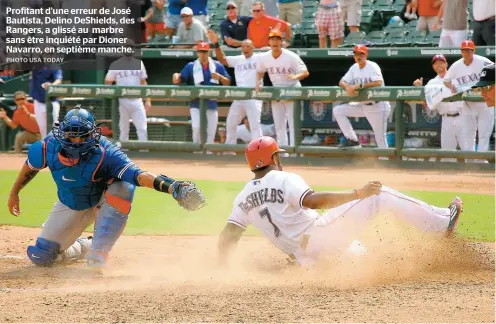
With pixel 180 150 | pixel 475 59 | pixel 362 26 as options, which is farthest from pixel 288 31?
pixel 475 59

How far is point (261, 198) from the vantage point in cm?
593

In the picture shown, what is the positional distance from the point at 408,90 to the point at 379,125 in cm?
75

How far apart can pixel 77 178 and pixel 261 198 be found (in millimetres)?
1499

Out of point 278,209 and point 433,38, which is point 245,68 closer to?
point 433,38

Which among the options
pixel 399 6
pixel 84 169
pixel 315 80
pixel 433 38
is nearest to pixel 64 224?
pixel 84 169

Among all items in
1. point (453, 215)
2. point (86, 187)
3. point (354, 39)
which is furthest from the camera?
point (354, 39)

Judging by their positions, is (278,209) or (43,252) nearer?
(278,209)

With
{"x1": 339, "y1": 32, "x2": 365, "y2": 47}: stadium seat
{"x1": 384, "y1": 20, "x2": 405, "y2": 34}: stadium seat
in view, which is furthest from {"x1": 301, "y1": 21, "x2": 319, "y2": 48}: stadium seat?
{"x1": 384, "y1": 20, "x2": 405, "y2": 34}: stadium seat

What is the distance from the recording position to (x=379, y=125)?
534 inches

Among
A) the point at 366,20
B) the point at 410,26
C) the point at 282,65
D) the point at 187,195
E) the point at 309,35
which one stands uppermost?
the point at 366,20

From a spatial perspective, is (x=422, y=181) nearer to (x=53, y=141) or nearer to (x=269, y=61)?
(x=269, y=61)

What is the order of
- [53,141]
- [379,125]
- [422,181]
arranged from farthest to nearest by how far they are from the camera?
[379,125]
[422,181]
[53,141]

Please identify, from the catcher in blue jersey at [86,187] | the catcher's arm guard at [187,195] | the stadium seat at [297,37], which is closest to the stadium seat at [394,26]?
the stadium seat at [297,37]

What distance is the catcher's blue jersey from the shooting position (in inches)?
252
